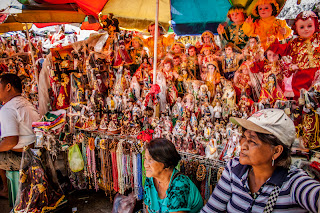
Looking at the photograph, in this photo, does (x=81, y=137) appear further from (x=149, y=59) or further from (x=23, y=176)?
(x=149, y=59)

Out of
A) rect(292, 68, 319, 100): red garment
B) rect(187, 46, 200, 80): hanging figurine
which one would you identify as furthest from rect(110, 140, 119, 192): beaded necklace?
rect(292, 68, 319, 100): red garment

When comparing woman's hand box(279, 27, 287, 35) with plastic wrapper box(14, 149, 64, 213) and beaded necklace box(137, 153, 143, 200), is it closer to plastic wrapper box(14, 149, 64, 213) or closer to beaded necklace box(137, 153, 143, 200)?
beaded necklace box(137, 153, 143, 200)

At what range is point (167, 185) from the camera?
171cm

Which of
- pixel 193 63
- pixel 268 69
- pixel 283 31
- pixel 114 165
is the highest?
pixel 283 31

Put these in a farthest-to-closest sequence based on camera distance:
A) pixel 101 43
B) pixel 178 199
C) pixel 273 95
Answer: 1. pixel 101 43
2. pixel 273 95
3. pixel 178 199

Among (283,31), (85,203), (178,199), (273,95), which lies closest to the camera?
(178,199)

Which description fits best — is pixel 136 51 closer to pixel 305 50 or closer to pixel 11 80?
pixel 11 80

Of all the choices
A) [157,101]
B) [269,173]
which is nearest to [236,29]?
[157,101]

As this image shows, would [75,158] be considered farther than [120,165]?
Yes

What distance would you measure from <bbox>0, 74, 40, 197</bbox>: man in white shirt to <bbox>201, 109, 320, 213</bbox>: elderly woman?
2625mm

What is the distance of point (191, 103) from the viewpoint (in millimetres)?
2387

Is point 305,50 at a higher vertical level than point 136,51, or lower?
lower

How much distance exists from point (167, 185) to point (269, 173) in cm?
79

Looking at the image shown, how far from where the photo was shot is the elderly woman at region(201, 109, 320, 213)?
1.22m
